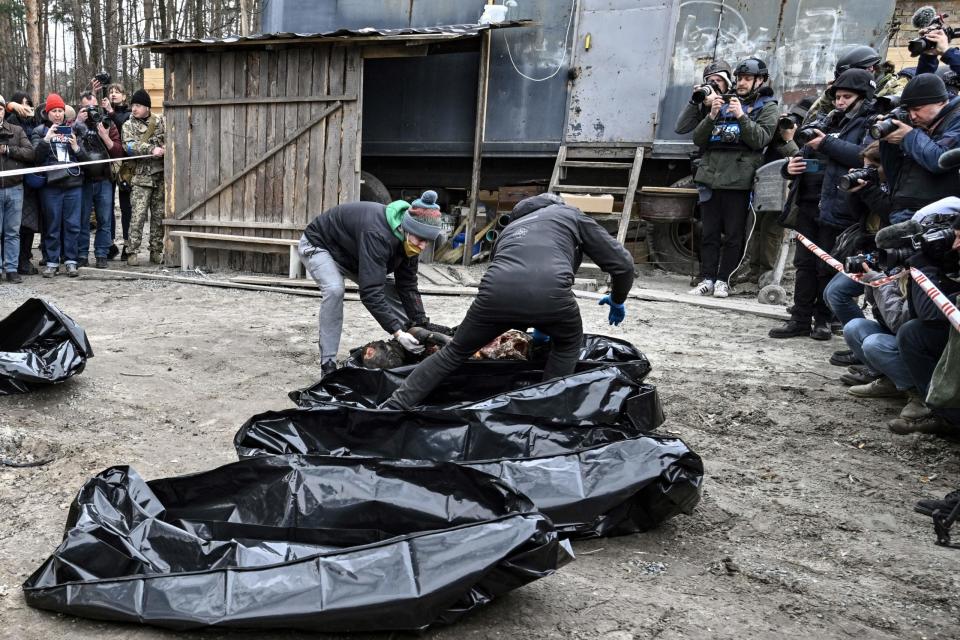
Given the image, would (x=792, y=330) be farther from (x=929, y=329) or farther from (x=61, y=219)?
(x=61, y=219)

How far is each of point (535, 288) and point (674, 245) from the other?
6107 mm

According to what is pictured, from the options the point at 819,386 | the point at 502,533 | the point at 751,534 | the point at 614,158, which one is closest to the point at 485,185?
the point at 614,158

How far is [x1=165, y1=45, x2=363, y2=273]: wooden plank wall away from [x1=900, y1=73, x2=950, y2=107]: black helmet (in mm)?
5318

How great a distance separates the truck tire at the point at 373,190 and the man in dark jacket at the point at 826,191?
16.8ft

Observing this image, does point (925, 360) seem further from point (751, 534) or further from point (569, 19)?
point (569, 19)

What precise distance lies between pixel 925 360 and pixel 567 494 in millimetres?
2201

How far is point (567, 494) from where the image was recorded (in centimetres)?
274

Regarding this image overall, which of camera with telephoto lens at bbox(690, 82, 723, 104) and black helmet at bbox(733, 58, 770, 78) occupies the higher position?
black helmet at bbox(733, 58, 770, 78)

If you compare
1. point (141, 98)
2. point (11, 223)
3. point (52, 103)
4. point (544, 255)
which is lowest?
point (11, 223)

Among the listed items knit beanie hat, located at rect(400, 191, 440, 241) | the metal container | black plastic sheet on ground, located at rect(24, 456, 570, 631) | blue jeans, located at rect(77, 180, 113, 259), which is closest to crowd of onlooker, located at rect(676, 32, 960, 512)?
the metal container

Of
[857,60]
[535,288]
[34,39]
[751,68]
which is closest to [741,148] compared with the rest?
[751,68]

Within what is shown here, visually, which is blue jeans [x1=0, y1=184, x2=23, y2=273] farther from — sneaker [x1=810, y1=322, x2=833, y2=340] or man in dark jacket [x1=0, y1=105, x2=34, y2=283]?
sneaker [x1=810, y1=322, x2=833, y2=340]

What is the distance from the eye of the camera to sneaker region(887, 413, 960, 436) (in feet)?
12.6

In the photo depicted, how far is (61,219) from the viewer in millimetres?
7879
